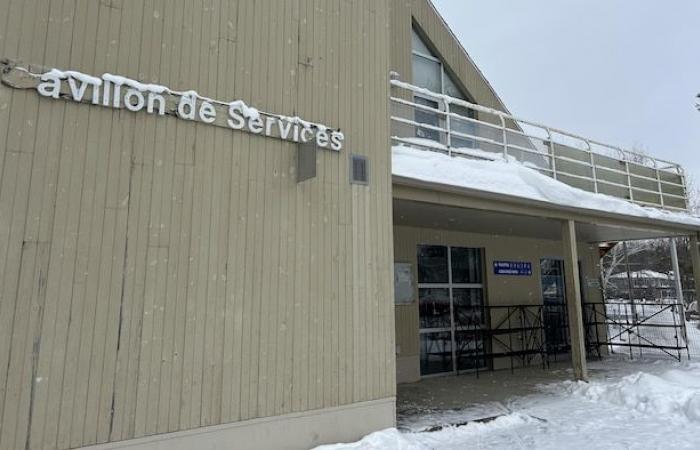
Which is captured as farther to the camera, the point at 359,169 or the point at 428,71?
the point at 428,71

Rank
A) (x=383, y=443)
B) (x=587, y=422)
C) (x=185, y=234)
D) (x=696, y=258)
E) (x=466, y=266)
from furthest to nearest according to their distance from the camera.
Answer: (x=696, y=258)
(x=466, y=266)
(x=587, y=422)
(x=383, y=443)
(x=185, y=234)

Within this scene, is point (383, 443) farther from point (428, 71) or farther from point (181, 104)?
point (428, 71)

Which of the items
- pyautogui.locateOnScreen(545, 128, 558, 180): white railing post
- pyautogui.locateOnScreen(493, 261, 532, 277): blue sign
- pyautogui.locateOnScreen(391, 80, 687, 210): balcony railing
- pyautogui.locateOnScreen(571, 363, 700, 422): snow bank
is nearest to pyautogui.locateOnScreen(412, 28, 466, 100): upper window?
pyautogui.locateOnScreen(391, 80, 687, 210): balcony railing

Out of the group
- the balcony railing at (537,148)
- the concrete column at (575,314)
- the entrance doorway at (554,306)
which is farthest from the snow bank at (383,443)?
the entrance doorway at (554,306)

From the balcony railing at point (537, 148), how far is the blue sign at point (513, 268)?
2.69 metres

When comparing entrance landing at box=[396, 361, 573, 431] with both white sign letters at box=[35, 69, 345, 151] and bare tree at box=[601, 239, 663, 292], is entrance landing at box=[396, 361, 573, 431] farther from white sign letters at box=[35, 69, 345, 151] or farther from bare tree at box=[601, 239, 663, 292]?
bare tree at box=[601, 239, 663, 292]

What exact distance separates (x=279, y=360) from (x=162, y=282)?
137cm

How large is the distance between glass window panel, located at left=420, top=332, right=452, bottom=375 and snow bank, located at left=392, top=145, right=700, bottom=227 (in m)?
3.56

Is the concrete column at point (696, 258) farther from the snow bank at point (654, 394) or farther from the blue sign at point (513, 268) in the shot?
the blue sign at point (513, 268)

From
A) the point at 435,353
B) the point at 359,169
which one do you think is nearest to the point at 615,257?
the point at 435,353

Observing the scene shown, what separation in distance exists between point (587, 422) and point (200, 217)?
215 inches

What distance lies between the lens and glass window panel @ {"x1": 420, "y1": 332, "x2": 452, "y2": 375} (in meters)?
9.62

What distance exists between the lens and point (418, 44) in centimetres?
1063

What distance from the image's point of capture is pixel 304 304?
16.7 ft
